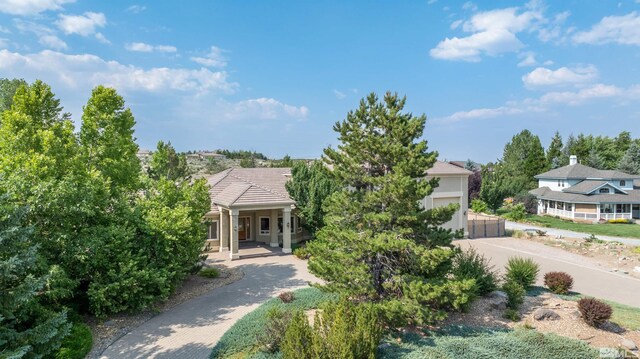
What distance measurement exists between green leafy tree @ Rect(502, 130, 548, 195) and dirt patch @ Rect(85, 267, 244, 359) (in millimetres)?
40445

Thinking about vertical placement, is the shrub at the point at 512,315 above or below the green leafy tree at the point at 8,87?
below

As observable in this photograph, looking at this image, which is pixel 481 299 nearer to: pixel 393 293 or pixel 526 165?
pixel 393 293

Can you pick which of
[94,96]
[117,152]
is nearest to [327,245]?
[117,152]

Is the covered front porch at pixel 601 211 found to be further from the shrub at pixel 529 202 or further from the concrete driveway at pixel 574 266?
the concrete driveway at pixel 574 266

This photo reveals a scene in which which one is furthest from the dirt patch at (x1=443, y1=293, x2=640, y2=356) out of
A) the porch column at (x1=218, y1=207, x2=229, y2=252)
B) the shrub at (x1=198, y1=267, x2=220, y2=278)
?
the porch column at (x1=218, y1=207, x2=229, y2=252)

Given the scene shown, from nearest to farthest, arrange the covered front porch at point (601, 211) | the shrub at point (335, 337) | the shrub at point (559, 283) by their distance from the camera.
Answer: the shrub at point (335, 337) < the shrub at point (559, 283) < the covered front porch at point (601, 211)

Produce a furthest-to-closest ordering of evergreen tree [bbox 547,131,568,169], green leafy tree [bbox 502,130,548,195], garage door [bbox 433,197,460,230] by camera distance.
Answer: evergreen tree [bbox 547,131,568,169], green leafy tree [bbox 502,130,548,195], garage door [bbox 433,197,460,230]

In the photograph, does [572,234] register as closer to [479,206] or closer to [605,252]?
[605,252]

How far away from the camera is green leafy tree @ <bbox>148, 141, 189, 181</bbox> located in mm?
25397

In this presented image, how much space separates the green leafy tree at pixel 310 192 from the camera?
2328 centimetres

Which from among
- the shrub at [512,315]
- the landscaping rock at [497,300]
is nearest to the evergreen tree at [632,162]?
the landscaping rock at [497,300]

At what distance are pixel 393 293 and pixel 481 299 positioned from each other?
386cm

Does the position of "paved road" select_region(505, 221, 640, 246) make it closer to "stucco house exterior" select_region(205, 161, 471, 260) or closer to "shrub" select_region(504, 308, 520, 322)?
"stucco house exterior" select_region(205, 161, 471, 260)

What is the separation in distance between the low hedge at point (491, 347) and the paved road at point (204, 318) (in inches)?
220
